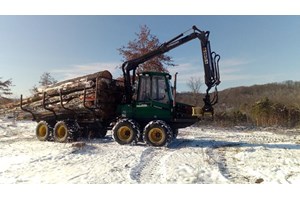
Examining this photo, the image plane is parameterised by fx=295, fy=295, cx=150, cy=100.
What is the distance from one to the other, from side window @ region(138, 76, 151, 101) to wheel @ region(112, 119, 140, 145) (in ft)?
3.08

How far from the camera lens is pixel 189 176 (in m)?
5.90

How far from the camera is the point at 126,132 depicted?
34.0 ft

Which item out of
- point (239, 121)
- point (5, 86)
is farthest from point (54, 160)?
point (5, 86)

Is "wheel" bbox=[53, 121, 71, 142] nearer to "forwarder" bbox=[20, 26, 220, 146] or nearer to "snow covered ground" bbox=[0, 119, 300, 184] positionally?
"forwarder" bbox=[20, 26, 220, 146]

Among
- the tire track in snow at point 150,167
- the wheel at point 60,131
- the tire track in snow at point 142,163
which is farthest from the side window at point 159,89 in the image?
the wheel at point 60,131

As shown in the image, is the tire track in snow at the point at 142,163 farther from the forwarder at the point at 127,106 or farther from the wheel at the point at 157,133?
the forwarder at the point at 127,106

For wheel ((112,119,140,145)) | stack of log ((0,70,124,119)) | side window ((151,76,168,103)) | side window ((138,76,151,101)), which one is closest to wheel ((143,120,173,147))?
wheel ((112,119,140,145))

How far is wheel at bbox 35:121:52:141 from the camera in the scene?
40.2 feet

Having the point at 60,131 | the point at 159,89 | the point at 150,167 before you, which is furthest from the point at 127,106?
the point at 150,167

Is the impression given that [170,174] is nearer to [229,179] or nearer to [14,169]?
[229,179]

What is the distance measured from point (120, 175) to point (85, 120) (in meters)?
6.10

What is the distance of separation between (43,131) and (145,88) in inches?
205

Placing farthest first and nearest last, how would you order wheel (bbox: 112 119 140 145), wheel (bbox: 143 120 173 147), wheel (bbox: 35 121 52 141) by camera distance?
wheel (bbox: 35 121 52 141) → wheel (bbox: 112 119 140 145) → wheel (bbox: 143 120 173 147)

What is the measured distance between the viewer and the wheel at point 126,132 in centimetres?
1015
